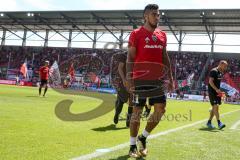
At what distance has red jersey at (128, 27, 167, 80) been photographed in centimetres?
579

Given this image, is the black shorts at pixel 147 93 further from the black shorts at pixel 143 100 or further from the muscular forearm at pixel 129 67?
the muscular forearm at pixel 129 67

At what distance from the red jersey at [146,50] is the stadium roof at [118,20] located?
127 ft

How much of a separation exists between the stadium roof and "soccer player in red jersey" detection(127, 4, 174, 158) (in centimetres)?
3867

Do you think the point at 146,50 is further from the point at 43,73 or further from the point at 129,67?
the point at 43,73

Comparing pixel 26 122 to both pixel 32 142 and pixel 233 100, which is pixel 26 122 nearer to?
pixel 32 142

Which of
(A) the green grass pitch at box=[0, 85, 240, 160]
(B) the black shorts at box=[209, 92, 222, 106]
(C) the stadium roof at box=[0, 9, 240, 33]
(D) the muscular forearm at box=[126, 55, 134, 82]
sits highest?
(C) the stadium roof at box=[0, 9, 240, 33]

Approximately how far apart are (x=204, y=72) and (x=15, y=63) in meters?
28.7

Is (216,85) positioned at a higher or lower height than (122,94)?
higher

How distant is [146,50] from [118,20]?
148 feet

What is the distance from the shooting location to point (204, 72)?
1865 inches

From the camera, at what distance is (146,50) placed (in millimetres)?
5785

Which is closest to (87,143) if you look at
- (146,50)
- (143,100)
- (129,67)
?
(143,100)

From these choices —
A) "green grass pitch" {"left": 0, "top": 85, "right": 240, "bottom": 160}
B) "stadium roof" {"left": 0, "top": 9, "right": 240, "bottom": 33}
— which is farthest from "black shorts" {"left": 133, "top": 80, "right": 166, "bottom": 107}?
"stadium roof" {"left": 0, "top": 9, "right": 240, "bottom": 33}

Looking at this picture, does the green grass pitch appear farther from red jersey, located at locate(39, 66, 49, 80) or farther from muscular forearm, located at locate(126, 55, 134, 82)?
red jersey, located at locate(39, 66, 49, 80)
